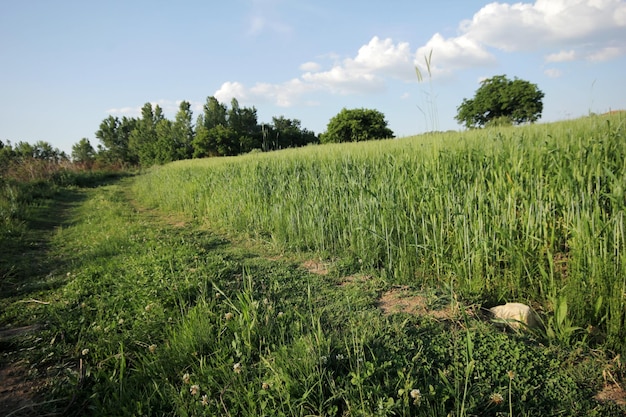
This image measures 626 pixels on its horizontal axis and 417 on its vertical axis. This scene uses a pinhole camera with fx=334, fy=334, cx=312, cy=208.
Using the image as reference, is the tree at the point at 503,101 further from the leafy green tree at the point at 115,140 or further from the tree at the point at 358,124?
the leafy green tree at the point at 115,140

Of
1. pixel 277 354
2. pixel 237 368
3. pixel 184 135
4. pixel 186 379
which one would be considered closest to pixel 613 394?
pixel 277 354

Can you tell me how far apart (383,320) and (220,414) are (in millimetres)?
1324

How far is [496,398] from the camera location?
1.64m

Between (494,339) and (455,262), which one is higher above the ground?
(455,262)

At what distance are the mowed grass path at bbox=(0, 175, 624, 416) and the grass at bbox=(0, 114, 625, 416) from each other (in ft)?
0.04

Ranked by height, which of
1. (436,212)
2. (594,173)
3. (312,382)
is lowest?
(312,382)

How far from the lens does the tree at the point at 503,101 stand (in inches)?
1416

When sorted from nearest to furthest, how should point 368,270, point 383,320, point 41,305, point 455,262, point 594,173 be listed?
1. point 383,320
2. point 594,173
3. point 455,262
4. point 41,305
5. point 368,270

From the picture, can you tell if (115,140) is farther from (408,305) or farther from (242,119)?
(408,305)

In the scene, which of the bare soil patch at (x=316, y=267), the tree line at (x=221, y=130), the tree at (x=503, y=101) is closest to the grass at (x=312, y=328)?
the bare soil patch at (x=316, y=267)

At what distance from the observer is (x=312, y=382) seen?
1796 mm

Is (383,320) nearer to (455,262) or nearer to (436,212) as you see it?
(455,262)

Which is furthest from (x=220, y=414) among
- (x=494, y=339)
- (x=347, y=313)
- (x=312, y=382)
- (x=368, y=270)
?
(x=368, y=270)

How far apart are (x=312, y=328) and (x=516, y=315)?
153cm
